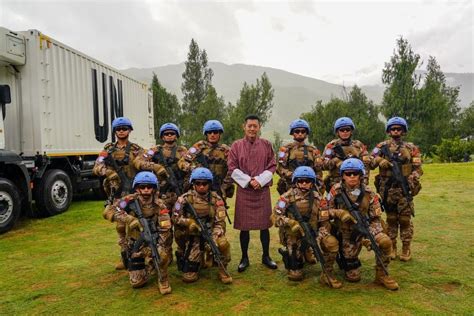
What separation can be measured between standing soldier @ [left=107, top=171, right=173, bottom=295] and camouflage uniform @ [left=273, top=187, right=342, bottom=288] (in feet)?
4.19

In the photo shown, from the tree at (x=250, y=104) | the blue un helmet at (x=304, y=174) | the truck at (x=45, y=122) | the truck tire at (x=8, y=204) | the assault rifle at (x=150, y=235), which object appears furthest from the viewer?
the tree at (x=250, y=104)

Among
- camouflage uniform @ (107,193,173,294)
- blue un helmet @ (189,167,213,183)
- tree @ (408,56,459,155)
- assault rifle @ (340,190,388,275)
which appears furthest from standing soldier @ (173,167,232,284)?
tree @ (408,56,459,155)

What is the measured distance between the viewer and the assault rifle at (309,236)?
386 cm

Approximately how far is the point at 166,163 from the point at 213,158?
690 mm

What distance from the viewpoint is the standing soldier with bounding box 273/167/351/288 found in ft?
12.7

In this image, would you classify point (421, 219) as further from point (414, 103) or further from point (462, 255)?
point (414, 103)

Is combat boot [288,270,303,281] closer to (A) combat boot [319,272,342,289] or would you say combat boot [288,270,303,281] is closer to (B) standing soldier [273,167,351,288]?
(B) standing soldier [273,167,351,288]

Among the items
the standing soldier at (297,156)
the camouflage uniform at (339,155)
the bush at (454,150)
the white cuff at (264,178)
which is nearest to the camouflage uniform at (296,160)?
the standing soldier at (297,156)

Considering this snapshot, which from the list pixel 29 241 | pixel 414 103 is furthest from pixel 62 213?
pixel 414 103

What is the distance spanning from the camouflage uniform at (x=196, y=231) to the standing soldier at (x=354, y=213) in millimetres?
1280

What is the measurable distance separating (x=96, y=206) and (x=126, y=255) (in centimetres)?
534

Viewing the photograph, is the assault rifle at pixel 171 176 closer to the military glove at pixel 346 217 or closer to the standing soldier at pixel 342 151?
the standing soldier at pixel 342 151

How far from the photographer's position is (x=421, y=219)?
23.1 feet

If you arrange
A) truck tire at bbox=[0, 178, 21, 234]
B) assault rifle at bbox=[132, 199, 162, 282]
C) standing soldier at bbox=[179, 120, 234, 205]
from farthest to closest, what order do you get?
1. truck tire at bbox=[0, 178, 21, 234]
2. standing soldier at bbox=[179, 120, 234, 205]
3. assault rifle at bbox=[132, 199, 162, 282]
